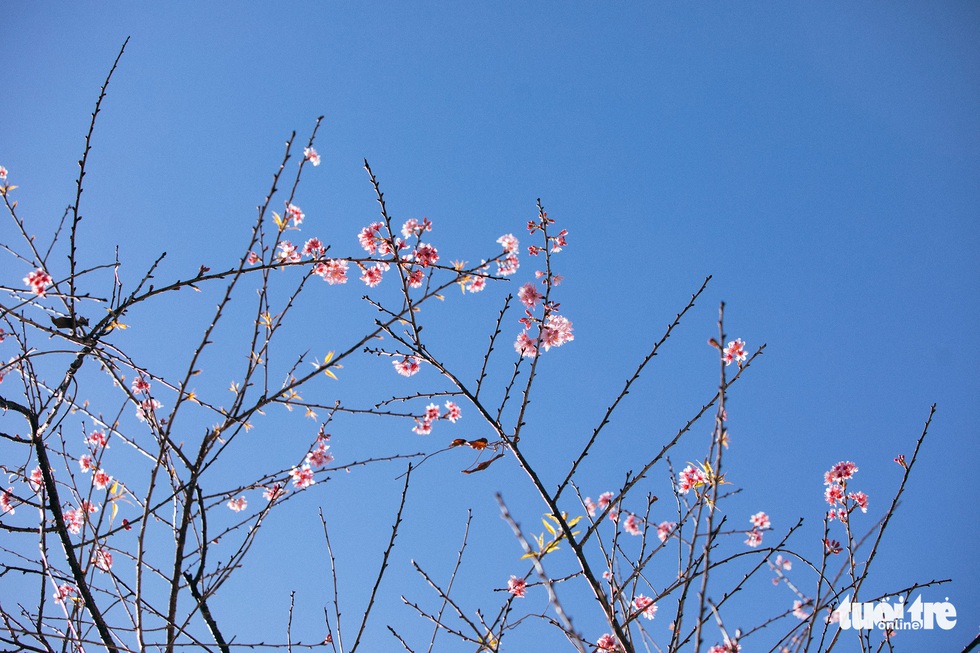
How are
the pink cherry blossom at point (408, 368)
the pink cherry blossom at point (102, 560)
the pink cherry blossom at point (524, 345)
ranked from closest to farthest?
the pink cherry blossom at point (102, 560) < the pink cherry blossom at point (524, 345) < the pink cherry blossom at point (408, 368)

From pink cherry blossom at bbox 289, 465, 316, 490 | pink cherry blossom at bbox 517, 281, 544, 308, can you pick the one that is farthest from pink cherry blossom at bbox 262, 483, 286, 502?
pink cherry blossom at bbox 517, 281, 544, 308

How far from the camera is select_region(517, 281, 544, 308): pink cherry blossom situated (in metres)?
3.71

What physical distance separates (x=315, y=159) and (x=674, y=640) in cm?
342

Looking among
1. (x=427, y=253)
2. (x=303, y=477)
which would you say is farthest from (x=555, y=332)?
(x=303, y=477)

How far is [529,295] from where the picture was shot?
3719 millimetres

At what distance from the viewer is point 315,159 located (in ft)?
12.4

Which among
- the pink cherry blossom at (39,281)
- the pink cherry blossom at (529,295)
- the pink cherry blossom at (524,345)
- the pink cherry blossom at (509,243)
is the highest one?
the pink cherry blossom at (509,243)

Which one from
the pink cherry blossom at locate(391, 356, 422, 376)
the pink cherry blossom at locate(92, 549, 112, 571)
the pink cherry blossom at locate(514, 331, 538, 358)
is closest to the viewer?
the pink cherry blossom at locate(92, 549, 112, 571)

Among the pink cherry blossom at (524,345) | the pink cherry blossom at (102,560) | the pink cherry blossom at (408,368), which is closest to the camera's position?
the pink cherry blossom at (102,560)

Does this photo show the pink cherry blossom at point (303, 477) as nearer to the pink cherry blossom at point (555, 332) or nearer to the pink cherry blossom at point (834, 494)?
the pink cherry blossom at point (555, 332)

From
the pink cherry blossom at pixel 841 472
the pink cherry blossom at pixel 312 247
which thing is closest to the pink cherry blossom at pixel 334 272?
the pink cherry blossom at pixel 312 247

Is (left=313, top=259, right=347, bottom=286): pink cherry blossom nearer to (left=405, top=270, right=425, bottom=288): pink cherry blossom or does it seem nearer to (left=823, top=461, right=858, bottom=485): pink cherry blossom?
(left=405, top=270, right=425, bottom=288): pink cherry blossom

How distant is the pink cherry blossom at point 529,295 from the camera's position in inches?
146

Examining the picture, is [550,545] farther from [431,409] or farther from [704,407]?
[431,409]
